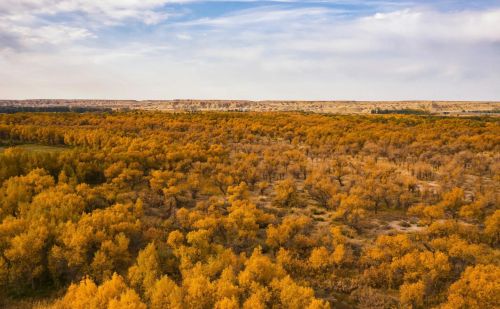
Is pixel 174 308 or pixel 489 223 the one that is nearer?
pixel 174 308

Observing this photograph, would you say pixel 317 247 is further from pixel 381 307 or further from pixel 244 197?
pixel 244 197

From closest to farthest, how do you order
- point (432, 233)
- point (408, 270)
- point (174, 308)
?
point (174, 308)
point (408, 270)
point (432, 233)

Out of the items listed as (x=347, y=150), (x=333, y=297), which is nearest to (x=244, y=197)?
(x=333, y=297)

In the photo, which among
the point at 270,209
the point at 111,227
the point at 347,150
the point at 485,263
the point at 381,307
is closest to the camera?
the point at 381,307

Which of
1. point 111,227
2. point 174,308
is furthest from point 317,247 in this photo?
point 111,227

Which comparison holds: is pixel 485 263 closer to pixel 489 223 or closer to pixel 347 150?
pixel 489 223

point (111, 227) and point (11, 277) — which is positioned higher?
point (111, 227)
